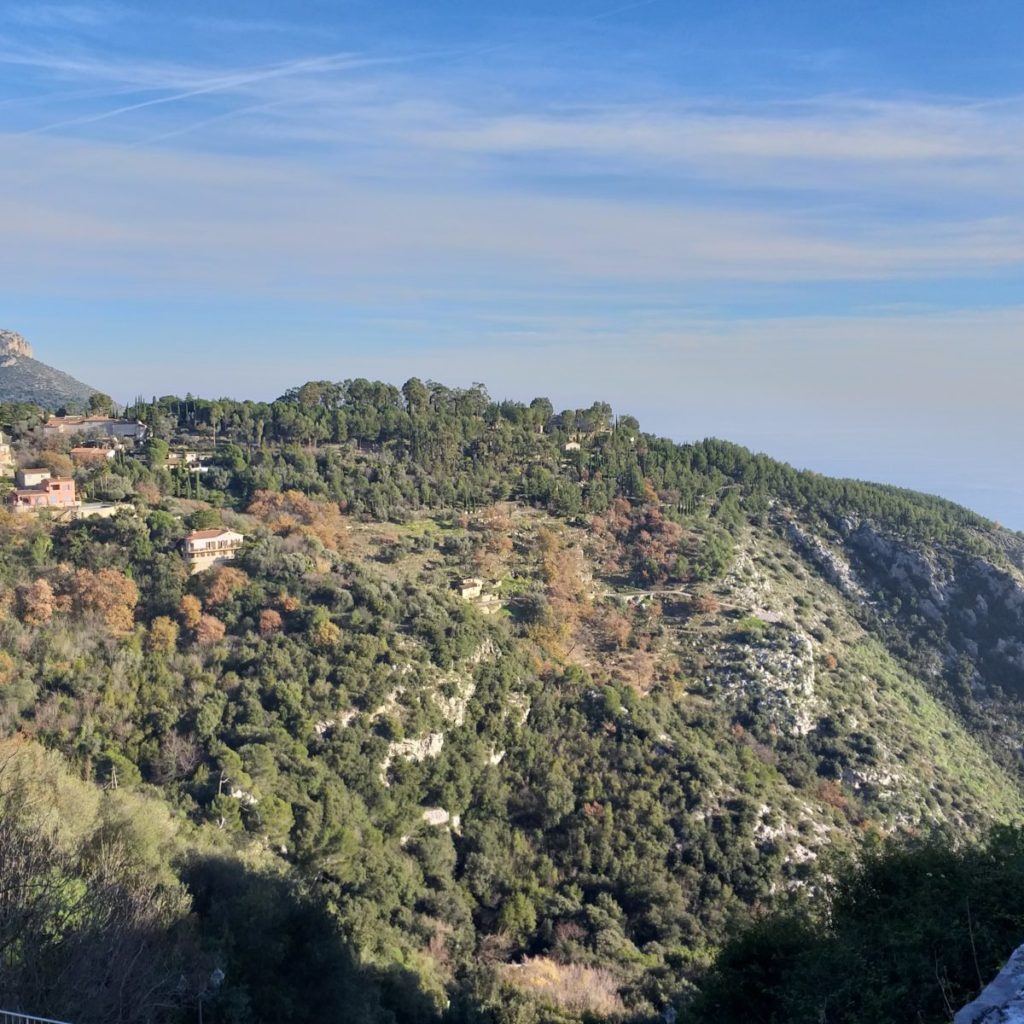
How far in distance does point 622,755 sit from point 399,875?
29.6 feet

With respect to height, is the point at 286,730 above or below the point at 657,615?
below

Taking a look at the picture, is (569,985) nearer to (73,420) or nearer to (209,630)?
(209,630)

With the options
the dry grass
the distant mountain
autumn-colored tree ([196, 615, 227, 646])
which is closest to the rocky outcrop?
the dry grass

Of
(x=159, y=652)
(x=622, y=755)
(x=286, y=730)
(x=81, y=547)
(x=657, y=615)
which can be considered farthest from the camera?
(x=657, y=615)

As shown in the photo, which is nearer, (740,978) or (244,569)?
(740,978)

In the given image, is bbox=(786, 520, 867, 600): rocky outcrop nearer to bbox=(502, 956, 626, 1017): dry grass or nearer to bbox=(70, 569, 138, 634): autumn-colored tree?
bbox=(502, 956, 626, 1017): dry grass

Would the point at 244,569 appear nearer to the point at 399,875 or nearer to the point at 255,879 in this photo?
the point at 399,875

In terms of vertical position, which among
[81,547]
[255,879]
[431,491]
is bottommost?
[255,879]

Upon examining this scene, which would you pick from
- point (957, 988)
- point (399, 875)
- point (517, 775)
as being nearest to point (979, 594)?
point (517, 775)

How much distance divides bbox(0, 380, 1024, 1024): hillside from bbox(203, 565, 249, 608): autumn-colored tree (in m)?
0.15

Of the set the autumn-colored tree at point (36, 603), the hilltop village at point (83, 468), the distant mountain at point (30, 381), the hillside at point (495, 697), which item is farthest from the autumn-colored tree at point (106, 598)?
the distant mountain at point (30, 381)

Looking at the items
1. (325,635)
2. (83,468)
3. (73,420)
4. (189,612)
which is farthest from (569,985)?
(73,420)

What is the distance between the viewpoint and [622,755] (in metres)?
27.2

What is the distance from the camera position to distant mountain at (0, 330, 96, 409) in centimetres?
7344
